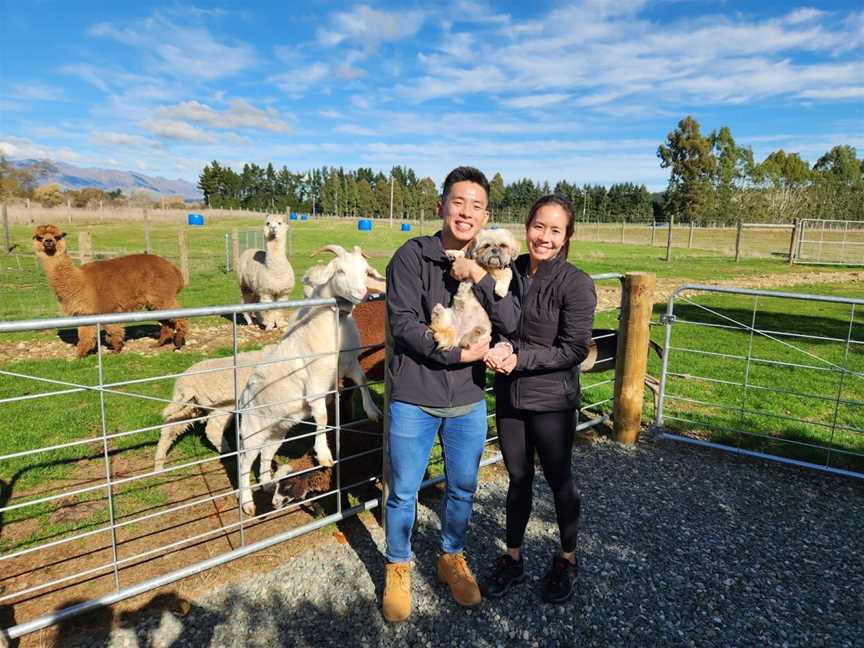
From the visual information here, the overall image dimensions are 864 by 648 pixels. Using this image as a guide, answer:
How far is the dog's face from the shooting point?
2658 millimetres

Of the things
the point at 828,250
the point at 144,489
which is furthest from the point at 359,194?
the point at 144,489

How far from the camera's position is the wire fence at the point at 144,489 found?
9.94ft

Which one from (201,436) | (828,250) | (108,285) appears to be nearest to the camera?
(201,436)

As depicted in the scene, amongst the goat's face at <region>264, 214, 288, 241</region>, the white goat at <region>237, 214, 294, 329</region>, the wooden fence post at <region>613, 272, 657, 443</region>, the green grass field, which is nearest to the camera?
the green grass field

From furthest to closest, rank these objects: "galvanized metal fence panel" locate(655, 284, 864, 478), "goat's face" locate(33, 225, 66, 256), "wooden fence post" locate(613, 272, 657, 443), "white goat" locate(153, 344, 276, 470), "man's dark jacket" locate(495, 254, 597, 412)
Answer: "goat's face" locate(33, 225, 66, 256)
"wooden fence post" locate(613, 272, 657, 443)
"galvanized metal fence panel" locate(655, 284, 864, 478)
"white goat" locate(153, 344, 276, 470)
"man's dark jacket" locate(495, 254, 597, 412)

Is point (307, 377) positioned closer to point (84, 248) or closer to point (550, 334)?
point (550, 334)

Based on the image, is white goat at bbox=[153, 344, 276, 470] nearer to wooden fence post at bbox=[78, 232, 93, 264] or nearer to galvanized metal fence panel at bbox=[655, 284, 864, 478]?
galvanized metal fence panel at bbox=[655, 284, 864, 478]

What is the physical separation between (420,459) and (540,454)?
0.70m

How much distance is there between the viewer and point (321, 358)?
3924 millimetres

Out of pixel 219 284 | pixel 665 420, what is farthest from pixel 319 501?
pixel 219 284

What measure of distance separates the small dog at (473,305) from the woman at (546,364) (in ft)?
0.48

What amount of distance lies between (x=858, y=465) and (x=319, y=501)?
16.0ft

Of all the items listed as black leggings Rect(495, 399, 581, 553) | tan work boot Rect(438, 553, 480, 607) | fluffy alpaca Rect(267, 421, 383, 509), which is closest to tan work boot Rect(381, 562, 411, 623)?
tan work boot Rect(438, 553, 480, 607)

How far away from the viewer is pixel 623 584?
3.32 metres
